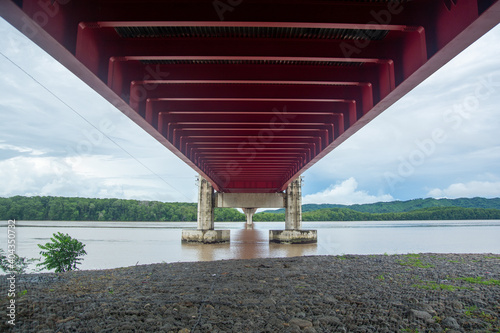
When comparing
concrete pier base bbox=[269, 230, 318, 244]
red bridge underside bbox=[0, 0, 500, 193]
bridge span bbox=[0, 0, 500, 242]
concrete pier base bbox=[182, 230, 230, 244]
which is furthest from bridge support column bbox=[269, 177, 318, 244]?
red bridge underside bbox=[0, 0, 500, 193]

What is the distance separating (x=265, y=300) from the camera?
6.38m

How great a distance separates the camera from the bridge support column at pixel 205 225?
34.9 meters

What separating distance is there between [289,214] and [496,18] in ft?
111

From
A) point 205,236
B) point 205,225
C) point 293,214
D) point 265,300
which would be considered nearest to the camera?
point 265,300

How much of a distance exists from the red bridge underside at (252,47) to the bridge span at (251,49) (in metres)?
0.02

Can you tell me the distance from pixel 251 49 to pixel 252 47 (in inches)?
1.8

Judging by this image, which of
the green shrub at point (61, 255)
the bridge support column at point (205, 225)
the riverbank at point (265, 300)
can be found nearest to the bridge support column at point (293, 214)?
the bridge support column at point (205, 225)

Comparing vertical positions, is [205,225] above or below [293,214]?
below

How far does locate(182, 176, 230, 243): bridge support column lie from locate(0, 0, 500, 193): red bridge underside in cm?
2450

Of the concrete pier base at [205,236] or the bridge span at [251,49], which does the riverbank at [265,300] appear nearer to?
the bridge span at [251,49]

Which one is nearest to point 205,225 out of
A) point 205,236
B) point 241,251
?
point 205,236

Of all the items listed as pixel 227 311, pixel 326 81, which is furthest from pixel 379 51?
pixel 227 311

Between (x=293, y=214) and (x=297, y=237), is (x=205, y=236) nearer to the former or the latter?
(x=297, y=237)

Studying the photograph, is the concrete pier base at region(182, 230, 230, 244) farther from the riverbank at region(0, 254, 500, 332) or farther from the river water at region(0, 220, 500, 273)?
the riverbank at region(0, 254, 500, 332)
